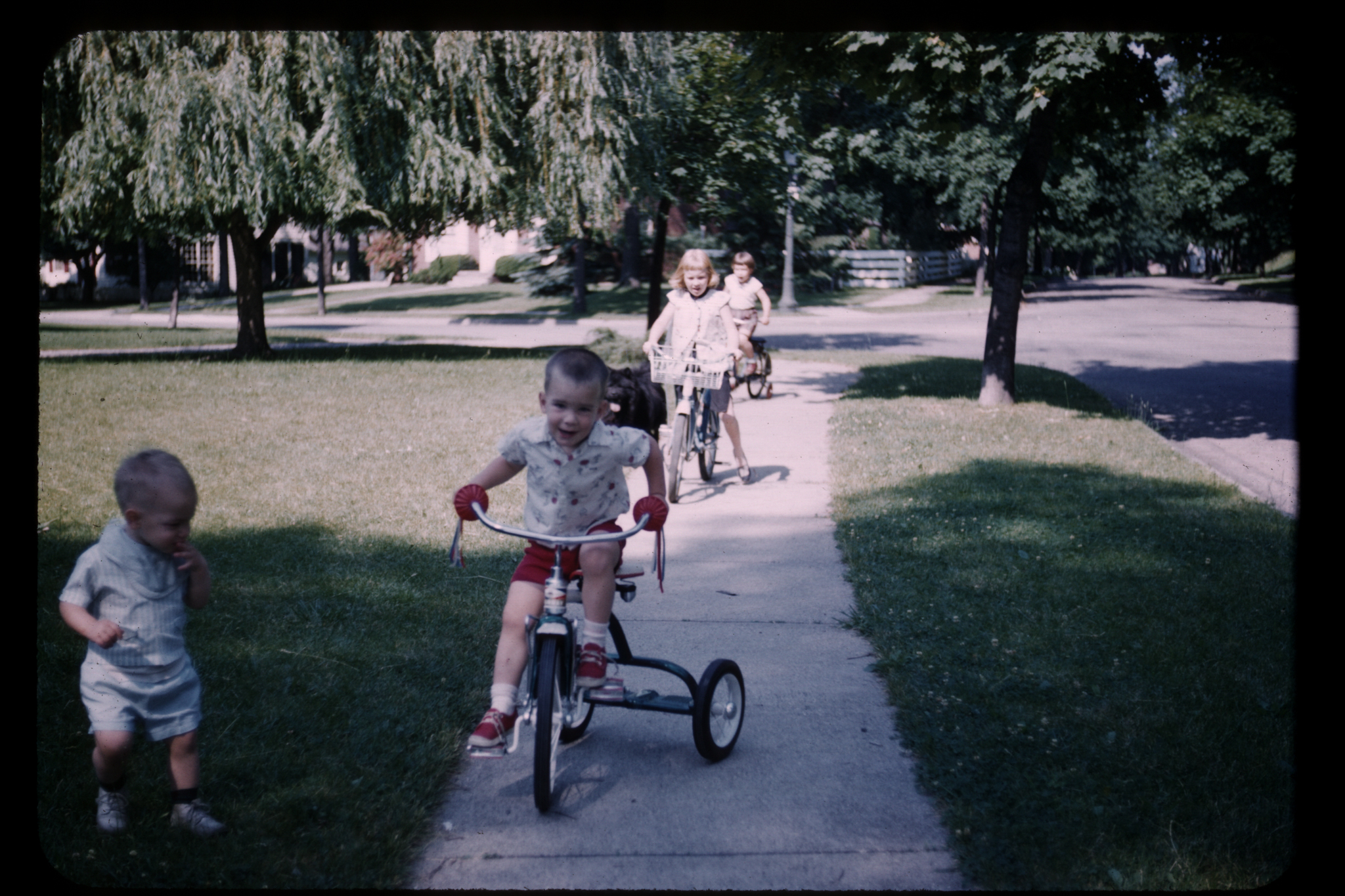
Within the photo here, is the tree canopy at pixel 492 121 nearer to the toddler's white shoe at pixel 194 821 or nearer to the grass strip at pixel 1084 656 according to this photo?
the grass strip at pixel 1084 656

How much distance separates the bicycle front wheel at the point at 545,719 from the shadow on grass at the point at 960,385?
11.0 meters

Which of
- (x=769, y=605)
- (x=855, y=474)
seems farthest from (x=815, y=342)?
(x=769, y=605)

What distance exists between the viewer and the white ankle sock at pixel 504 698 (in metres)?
3.68

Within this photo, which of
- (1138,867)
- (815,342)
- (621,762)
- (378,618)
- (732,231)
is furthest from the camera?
(732,231)

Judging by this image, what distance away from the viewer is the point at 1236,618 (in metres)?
5.52

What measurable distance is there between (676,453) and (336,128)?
33.6ft

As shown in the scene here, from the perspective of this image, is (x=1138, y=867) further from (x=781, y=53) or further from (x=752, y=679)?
(x=781, y=53)

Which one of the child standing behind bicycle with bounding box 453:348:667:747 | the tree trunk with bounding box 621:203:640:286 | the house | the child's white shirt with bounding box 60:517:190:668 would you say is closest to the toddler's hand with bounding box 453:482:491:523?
the child standing behind bicycle with bounding box 453:348:667:747

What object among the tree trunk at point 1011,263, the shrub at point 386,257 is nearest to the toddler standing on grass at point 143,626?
the tree trunk at point 1011,263

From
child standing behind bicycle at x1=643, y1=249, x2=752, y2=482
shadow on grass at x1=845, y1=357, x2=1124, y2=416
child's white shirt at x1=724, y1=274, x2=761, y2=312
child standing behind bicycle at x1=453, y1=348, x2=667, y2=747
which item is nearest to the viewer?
child standing behind bicycle at x1=453, y1=348, x2=667, y2=747

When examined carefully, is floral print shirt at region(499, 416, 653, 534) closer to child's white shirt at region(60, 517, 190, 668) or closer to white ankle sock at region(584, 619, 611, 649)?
white ankle sock at region(584, 619, 611, 649)

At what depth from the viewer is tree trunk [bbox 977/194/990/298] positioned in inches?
1726

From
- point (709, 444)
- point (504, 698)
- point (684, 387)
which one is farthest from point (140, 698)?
point (709, 444)

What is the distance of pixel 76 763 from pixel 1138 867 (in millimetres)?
3482
